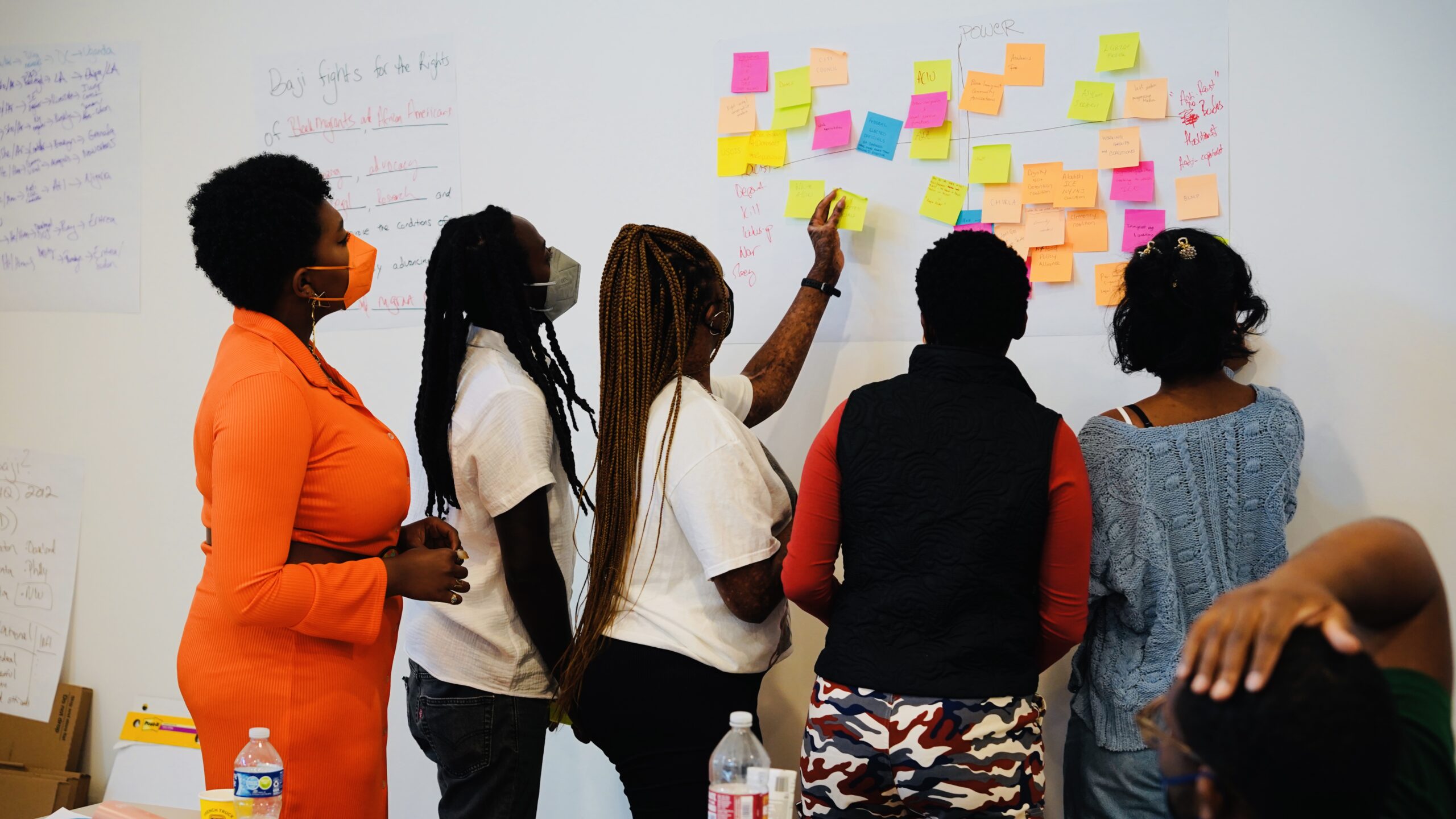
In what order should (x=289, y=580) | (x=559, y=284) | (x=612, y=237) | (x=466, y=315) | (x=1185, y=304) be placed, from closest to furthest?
(x=289, y=580) → (x=1185, y=304) → (x=466, y=315) → (x=559, y=284) → (x=612, y=237)

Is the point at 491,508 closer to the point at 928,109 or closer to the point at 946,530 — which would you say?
the point at 946,530

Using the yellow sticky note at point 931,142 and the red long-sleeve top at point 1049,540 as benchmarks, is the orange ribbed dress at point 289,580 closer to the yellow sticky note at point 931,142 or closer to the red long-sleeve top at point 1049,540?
the red long-sleeve top at point 1049,540

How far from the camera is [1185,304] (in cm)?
184

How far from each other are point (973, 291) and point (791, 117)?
1048 millimetres

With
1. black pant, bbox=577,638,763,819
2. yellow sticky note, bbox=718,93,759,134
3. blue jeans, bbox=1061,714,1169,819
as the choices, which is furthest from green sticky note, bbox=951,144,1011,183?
black pant, bbox=577,638,763,819

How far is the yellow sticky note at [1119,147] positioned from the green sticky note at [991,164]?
197mm

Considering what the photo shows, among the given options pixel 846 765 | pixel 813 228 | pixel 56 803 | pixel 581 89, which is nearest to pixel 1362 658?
pixel 846 765

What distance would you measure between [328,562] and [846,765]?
0.89 metres

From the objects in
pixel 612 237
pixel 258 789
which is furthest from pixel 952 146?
pixel 258 789

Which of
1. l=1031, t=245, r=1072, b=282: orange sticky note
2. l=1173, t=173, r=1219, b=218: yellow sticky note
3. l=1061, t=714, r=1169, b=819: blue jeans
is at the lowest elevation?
l=1061, t=714, r=1169, b=819: blue jeans

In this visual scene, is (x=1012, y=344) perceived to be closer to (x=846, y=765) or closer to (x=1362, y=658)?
(x=846, y=765)

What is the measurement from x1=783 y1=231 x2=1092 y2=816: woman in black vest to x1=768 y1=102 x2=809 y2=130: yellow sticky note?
0.95 metres

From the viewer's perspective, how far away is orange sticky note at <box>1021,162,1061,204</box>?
7.75 feet

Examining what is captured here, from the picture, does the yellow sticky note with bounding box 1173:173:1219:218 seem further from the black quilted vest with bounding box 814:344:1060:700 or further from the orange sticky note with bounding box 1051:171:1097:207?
the black quilted vest with bounding box 814:344:1060:700
